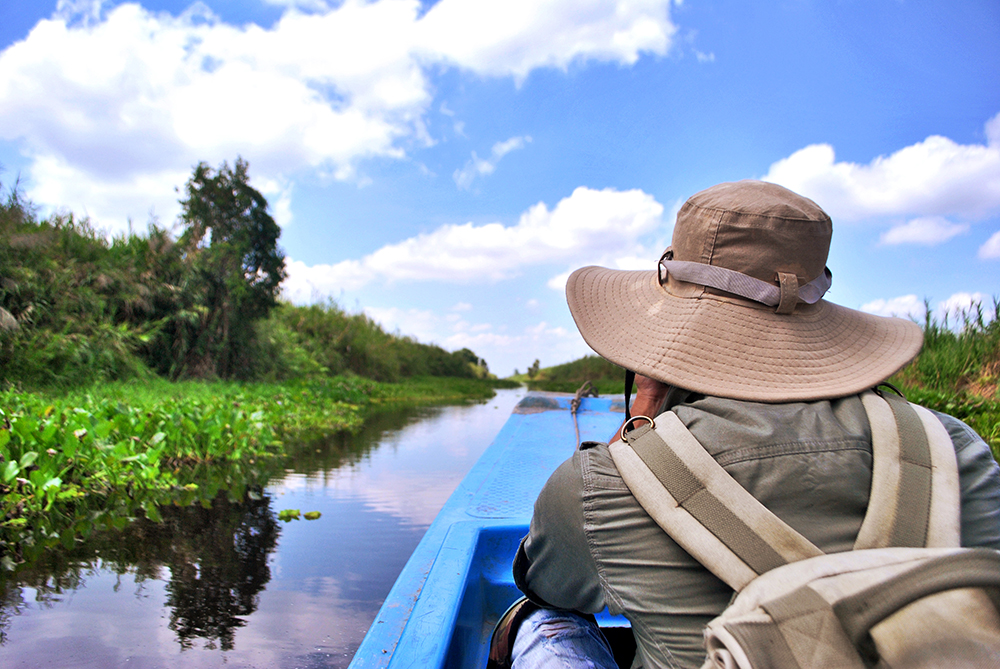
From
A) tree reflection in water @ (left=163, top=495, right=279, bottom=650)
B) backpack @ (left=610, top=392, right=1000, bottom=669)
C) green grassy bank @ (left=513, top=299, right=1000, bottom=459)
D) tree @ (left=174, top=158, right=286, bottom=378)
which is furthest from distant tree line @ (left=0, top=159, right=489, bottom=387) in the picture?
green grassy bank @ (left=513, top=299, right=1000, bottom=459)

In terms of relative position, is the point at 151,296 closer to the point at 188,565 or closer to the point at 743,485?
the point at 188,565

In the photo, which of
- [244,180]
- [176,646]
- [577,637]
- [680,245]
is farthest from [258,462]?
[244,180]

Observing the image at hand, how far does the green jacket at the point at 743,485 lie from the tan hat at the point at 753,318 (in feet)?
0.17

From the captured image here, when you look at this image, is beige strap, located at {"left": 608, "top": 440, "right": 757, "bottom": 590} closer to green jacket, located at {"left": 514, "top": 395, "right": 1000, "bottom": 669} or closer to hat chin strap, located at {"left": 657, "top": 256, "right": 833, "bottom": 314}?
green jacket, located at {"left": 514, "top": 395, "right": 1000, "bottom": 669}

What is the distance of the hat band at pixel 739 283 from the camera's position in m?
0.87

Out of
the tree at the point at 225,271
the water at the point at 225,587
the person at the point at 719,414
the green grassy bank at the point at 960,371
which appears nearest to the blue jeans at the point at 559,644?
the person at the point at 719,414

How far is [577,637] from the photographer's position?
40.3 inches

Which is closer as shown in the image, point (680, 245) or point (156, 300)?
point (680, 245)

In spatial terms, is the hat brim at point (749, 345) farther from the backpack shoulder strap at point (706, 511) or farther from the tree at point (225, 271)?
the tree at point (225, 271)

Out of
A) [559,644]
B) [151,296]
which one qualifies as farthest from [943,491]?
[151,296]

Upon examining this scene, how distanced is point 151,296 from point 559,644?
6.97m

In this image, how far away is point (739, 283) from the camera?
872 millimetres

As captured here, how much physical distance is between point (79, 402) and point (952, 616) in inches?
188

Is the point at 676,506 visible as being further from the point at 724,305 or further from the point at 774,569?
the point at 724,305
